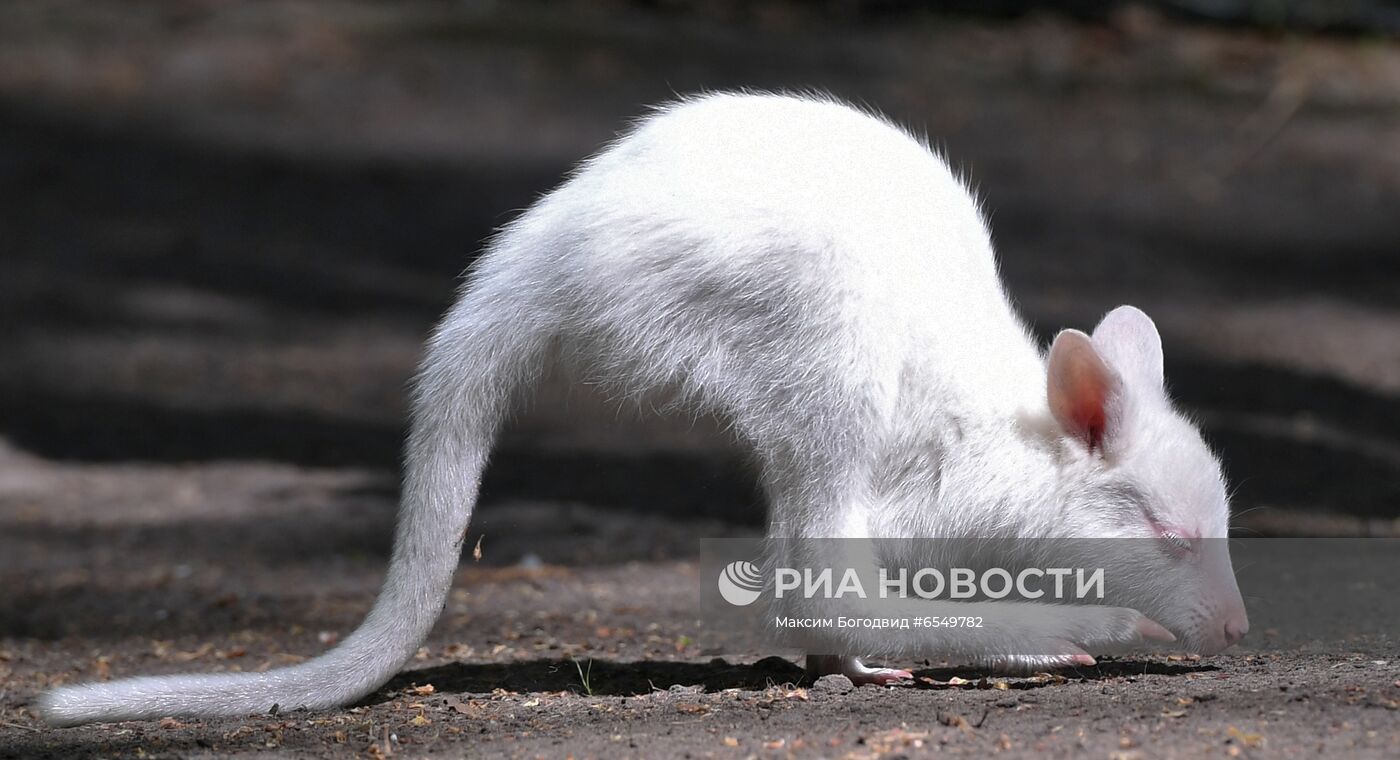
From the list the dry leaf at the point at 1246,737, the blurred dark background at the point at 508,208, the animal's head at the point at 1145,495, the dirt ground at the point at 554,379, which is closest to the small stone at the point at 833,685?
the dirt ground at the point at 554,379

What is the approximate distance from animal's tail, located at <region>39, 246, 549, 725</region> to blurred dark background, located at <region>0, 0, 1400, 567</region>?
240cm

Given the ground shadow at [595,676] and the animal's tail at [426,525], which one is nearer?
the animal's tail at [426,525]

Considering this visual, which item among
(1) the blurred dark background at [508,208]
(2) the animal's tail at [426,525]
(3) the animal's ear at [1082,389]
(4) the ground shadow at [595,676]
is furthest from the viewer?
(1) the blurred dark background at [508,208]

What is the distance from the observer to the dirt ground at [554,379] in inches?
131

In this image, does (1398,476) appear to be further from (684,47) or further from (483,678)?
(684,47)

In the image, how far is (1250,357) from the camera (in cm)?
796

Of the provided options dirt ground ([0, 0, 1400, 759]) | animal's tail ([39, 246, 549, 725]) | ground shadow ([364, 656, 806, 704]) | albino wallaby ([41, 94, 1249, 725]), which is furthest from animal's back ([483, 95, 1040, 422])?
ground shadow ([364, 656, 806, 704])

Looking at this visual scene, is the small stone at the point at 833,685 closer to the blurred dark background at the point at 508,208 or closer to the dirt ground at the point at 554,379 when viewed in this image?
the dirt ground at the point at 554,379

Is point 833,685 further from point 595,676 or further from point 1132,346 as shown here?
point 1132,346

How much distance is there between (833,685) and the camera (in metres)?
3.49

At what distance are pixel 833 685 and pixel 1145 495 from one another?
0.83 metres

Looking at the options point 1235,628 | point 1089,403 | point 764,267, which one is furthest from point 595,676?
point 1235,628

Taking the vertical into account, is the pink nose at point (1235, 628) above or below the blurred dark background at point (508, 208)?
below

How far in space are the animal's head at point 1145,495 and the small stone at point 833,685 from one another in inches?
25.4
